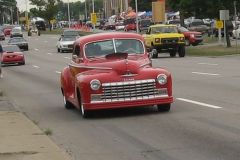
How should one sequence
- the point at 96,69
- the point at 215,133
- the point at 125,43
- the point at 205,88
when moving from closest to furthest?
the point at 215,133
the point at 96,69
the point at 125,43
the point at 205,88

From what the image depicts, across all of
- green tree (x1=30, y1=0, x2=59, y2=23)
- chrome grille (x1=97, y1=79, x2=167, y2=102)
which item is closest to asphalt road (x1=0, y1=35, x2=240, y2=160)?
chrome grille (x1=97, y1=79, x2=167, y2=102)

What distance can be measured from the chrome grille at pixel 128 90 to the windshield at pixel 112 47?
1619 millimetres

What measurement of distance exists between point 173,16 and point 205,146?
4269 inches

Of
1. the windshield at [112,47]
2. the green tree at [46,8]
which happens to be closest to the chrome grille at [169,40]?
the windshield at [112,47]

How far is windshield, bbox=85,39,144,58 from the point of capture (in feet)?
47.1

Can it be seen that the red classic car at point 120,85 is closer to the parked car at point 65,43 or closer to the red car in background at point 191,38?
the red car in background at point 191,38

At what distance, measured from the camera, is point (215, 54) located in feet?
133

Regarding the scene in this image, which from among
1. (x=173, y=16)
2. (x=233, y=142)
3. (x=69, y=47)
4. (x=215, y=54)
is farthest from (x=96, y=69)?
(x=173, y=16)

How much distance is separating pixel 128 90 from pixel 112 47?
1.82 meters

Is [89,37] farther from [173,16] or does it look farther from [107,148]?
[173,16]

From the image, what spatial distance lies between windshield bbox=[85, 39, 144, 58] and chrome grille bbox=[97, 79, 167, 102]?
5.31 feet

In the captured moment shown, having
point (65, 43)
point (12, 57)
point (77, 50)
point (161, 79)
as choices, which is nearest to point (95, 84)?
point (161, 79)

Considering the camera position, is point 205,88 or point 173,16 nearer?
point 205,88

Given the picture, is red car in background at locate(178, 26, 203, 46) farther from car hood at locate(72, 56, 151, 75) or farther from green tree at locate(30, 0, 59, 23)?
green tree at locate(30, 0, 59, 23)
